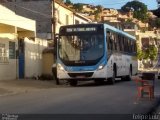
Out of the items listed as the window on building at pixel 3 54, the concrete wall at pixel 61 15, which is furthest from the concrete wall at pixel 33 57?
the concrete wall at pixel 61 15

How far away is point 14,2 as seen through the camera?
53438 mm

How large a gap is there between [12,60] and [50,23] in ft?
47.1

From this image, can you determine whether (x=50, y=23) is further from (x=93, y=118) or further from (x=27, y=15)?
(x=93, y=118)

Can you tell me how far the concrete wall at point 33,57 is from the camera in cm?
3894

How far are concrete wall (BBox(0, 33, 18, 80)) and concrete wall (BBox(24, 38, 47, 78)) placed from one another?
1606mm

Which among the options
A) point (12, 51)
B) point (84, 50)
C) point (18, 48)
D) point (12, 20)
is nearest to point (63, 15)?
point (18, 48)

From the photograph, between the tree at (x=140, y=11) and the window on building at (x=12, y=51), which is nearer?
the window on building at (x=12, y=51)

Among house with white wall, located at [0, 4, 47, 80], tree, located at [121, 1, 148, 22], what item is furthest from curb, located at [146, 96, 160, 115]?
tree, located at [121, 1, 148, 22]

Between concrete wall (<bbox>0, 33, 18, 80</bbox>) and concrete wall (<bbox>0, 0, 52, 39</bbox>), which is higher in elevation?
concrete wall (<bbox>0, 0, 52, 39</bbox>)

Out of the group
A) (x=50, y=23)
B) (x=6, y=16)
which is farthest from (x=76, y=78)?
(x=50, y=23)

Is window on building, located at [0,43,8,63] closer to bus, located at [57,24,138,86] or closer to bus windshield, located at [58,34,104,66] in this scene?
bus, located at [57,24,138,86]

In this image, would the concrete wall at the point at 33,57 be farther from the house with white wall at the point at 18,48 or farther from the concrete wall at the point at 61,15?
the concrete wall at the point at 61,15

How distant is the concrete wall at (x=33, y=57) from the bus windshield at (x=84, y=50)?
32.8 feet

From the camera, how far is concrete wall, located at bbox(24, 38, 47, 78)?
38938mm
